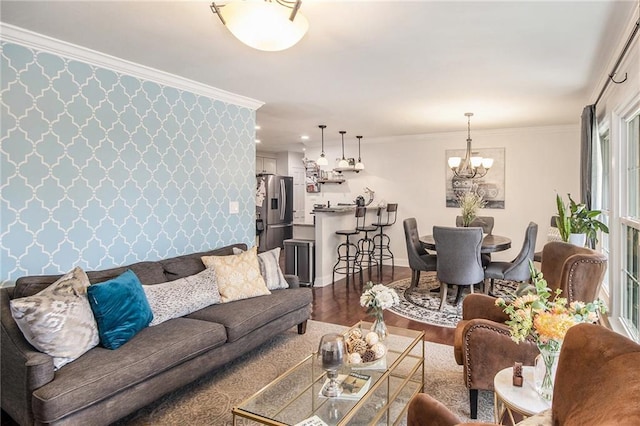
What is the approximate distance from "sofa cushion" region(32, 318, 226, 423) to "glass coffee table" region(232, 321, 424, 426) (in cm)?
69

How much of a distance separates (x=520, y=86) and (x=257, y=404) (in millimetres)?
3786

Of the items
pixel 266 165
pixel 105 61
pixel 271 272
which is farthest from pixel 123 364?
pixel 266 165

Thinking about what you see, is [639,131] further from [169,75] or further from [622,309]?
[169,75]

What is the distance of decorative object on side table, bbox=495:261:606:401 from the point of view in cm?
155

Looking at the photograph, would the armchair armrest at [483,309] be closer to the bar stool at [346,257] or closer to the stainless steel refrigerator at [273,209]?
the bar stool at [346,257]

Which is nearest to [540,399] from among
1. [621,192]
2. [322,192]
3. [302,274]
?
[621,192]

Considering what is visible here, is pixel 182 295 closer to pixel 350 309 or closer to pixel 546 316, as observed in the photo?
pixel 350 309

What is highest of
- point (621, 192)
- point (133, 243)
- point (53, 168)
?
point (53, 168)

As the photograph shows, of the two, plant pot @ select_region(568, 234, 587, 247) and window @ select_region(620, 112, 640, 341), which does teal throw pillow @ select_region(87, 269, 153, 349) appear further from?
plant pot @ select_region(568, 234, 587, 247)

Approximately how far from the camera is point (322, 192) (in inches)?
317

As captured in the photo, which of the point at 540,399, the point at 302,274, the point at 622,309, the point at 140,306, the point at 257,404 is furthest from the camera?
the point at 302,274

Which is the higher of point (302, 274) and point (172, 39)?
point (172, 39)

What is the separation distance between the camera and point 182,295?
2922 mm

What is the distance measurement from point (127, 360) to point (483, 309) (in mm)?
2373
